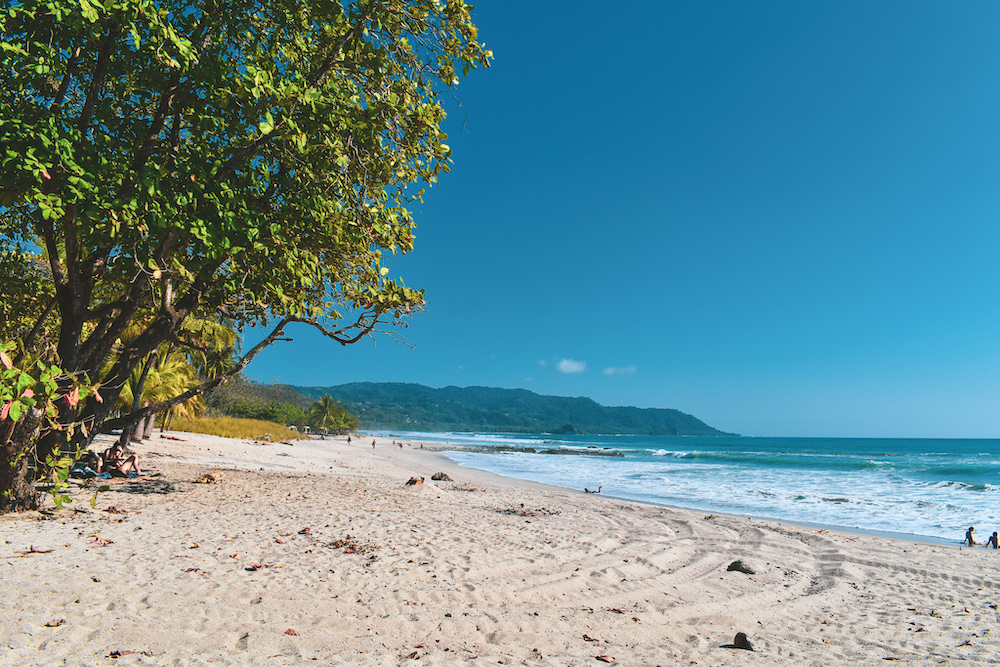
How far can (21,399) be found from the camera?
3.03 metres

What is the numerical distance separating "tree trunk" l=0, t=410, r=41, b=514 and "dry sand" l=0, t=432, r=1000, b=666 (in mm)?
366

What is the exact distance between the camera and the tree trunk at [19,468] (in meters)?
6.34

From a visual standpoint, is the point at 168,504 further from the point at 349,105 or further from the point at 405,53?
the point at 405,53

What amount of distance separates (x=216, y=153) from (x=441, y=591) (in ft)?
18.1

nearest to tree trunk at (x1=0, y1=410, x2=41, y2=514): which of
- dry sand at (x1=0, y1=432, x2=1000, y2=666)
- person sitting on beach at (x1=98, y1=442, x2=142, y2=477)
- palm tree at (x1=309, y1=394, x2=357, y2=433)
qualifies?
dry sand at (x1=0, y1=432, x2=1000, y2=666)

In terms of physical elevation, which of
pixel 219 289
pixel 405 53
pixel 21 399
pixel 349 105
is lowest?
pixel 21 399

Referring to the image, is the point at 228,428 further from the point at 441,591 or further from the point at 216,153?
the point at 441,591

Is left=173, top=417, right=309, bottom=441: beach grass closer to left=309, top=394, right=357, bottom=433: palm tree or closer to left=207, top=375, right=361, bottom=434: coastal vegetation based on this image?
left=207, top=375, right=361, bottom=434: coastal vegetation

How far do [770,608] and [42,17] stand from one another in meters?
9.54

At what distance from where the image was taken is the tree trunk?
634 centimetres

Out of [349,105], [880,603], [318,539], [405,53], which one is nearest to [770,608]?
[880,603]

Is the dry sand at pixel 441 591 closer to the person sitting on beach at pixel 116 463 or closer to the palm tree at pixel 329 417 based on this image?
the person sitting on beach at pixel 116 463

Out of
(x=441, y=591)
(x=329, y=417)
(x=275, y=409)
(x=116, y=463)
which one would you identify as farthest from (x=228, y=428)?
(x=441, y=591)

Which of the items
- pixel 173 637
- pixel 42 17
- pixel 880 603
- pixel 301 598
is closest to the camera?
pixel 173 637
